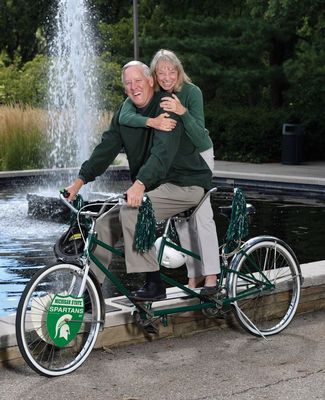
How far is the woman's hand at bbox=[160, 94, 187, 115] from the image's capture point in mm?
5285

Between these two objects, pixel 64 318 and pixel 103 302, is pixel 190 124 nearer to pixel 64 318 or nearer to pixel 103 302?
pixel 103 302

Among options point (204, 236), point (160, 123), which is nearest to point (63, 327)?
point (204, 236)

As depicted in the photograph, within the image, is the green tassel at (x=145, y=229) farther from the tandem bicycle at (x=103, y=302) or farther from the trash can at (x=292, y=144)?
the trash can at (x=292, y=144)

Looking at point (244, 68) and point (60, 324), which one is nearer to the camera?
point (60, 324)

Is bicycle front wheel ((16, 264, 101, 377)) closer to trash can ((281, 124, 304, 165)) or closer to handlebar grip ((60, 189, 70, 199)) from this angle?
handlebar grip ((60, 189, 70, 199))

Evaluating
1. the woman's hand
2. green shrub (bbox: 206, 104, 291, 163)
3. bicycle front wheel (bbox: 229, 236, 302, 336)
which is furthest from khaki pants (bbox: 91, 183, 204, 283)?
green shrub (bbox: 206, 104, 291, 163)

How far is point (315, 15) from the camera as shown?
21359 mm

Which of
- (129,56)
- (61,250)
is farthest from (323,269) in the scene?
(129,56)

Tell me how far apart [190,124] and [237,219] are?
0.80 meters

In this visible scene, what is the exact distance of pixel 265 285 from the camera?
6078 millimetres

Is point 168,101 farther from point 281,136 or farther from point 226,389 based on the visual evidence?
point 281,136

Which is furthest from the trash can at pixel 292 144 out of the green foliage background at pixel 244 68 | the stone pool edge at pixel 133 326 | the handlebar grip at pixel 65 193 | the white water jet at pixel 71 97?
the handlebar grip at pixel 65 193

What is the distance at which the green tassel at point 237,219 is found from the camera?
5.79 m

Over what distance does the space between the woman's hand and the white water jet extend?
1418 cm
